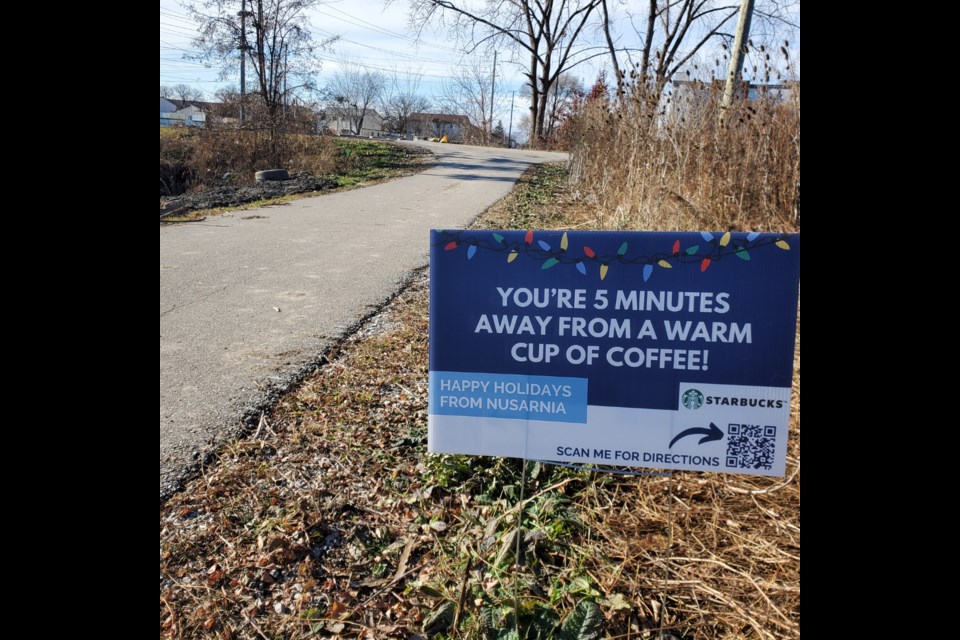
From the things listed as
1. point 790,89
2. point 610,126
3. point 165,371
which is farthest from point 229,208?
point 790,89

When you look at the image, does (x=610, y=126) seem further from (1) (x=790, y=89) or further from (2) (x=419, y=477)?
(2) (x=419, y=477)

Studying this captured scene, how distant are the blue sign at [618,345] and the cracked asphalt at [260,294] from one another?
1841 millimetres

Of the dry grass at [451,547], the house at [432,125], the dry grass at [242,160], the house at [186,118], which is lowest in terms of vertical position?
the dry grass at [451,547]

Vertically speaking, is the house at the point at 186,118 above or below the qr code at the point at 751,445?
above

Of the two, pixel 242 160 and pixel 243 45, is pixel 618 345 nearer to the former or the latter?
pixel 242 160

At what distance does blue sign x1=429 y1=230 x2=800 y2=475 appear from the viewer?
6.30 feet

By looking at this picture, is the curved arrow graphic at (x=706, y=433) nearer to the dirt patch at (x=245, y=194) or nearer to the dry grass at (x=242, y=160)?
the dirt patch at (x=245, y=194)

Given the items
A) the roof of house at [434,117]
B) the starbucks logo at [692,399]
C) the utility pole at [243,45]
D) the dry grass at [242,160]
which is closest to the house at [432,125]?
the roof of house at [434,117]

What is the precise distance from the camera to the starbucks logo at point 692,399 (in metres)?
1.97

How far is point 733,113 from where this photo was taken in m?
6.61

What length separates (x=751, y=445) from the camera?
1962 millimetres

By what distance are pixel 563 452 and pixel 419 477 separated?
4.19ft

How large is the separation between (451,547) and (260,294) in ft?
14.8

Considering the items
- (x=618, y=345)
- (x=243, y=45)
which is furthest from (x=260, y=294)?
(x=243, y=45)
